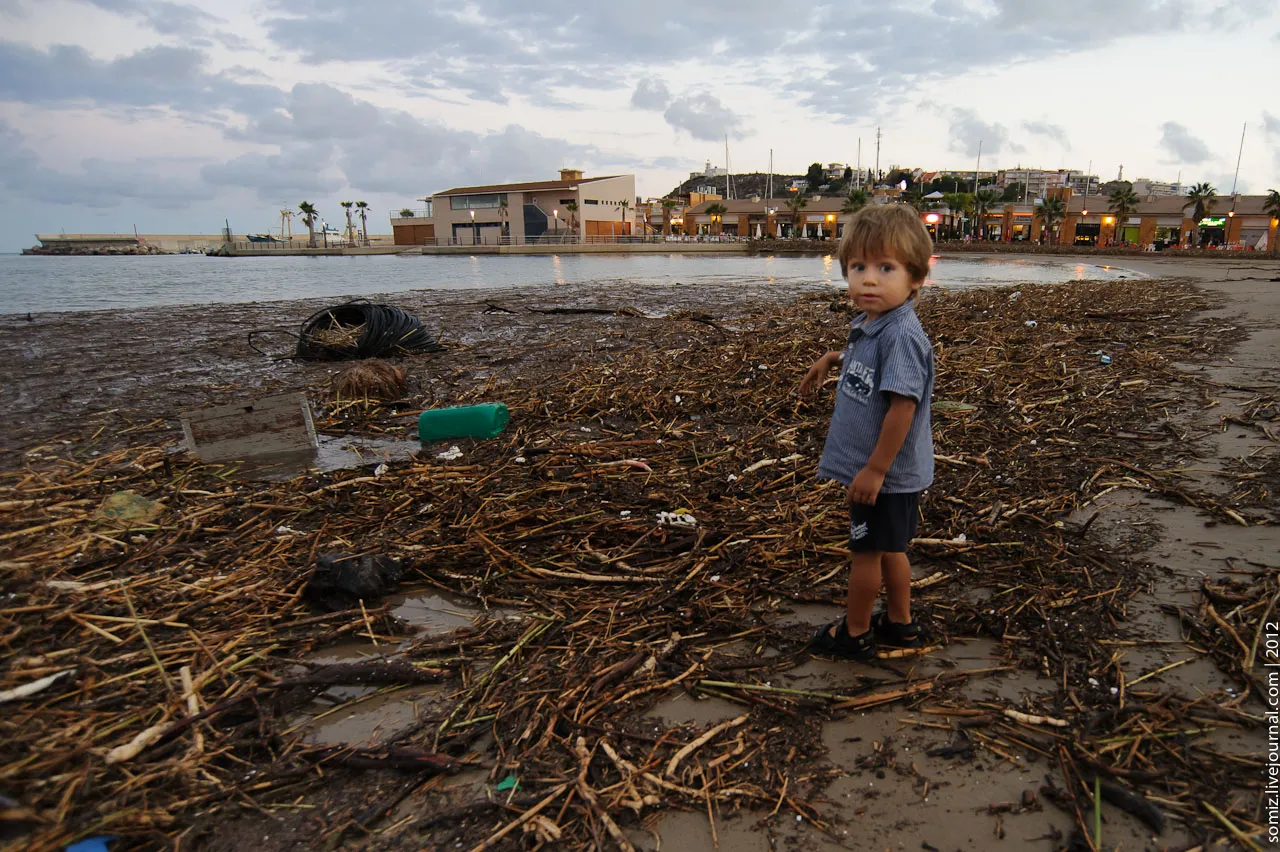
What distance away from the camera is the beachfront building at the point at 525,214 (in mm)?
100062

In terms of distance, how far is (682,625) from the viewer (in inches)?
106

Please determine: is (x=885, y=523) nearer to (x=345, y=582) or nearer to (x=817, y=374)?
(x=817, y=374)

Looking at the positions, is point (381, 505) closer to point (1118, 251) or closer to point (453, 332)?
point (453, 332)

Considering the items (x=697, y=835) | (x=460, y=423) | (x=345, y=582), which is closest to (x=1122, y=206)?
(x=460, y=423)

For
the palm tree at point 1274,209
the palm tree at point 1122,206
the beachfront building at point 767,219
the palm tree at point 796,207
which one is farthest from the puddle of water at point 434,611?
the palm tree at point 796,207

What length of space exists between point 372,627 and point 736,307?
45.2 ft

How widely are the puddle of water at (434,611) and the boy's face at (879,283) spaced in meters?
1.92

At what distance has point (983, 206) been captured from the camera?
92.5 m

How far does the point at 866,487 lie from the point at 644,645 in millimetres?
1020

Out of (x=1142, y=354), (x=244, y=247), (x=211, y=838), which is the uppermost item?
(x=244, y=247)

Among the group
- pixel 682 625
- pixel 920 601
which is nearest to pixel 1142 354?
pixel 920 601

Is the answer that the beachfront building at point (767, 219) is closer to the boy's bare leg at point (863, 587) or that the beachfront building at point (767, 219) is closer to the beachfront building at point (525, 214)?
the beachfront building at point (525, 214)

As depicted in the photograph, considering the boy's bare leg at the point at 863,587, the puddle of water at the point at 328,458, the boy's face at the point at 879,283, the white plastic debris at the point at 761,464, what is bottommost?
the puddle of water at the point at 328,458

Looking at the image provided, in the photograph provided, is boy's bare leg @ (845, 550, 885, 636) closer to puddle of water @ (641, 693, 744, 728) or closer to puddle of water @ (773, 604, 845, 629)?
puddle of water @ (773, 604, 845, 629)
